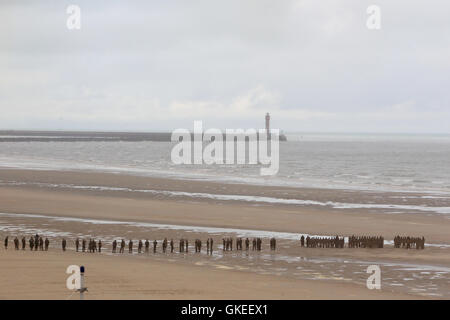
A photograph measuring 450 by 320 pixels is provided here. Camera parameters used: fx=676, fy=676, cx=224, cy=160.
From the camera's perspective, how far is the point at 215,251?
107ft

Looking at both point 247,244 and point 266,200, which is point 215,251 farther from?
point 266,200

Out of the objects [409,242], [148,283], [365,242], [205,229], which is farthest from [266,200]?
[148,283]

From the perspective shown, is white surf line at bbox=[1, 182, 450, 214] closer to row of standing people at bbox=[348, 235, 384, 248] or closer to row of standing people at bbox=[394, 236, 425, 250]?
row of standing people at bbox=[394, 236, 425, 250]

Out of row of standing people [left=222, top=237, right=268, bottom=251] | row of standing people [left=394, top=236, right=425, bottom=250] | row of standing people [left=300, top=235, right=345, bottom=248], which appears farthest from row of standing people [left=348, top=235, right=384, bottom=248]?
row of standing people [left=222, top=237, right=268, bottom=251]

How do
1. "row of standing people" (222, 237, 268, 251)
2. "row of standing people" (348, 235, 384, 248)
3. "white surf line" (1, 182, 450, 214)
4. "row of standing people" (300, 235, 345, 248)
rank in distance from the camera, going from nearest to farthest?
"row of standing people" (222, 237, 268, 251) → "row of standing people" (300, 235, 345, 248) → "row of standing people" (348, 235, 384, 248) → "white surf line" (1, 182, 450, 214)

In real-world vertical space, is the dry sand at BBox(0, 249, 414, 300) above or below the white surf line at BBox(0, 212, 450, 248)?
above

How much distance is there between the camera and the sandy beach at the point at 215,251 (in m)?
23.4

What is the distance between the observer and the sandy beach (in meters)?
23.4

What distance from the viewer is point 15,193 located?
58312 millimetres

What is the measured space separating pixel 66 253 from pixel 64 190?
33.2 metres

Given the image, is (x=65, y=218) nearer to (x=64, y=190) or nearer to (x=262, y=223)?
(x=262, y=223)
